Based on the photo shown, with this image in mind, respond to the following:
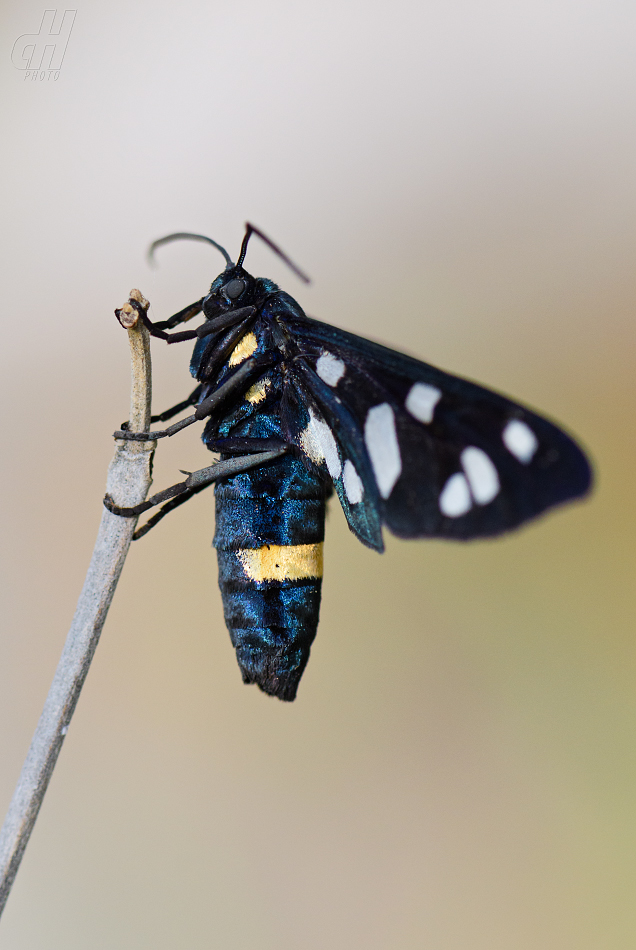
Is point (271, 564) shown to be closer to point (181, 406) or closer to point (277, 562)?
point (277, 562)

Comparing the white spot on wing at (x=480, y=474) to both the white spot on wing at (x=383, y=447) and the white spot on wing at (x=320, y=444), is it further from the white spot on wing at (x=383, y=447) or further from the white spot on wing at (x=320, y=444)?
the white spot on wing at (x=320, y=444)

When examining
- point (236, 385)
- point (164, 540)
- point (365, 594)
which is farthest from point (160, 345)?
point (236, 385)

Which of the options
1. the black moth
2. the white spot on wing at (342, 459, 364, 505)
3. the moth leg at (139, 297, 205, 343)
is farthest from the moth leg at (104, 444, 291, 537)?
the moth leg at (139, 297, 205, 343)

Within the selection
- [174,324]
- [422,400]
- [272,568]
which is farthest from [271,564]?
[174,324]

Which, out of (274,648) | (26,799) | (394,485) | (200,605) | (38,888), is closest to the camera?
(26,799)

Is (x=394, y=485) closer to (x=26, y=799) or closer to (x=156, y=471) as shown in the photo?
(x=26, y=799)

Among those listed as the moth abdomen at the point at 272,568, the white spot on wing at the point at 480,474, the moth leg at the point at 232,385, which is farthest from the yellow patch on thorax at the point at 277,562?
the white spot on wing at the point at 480,474
